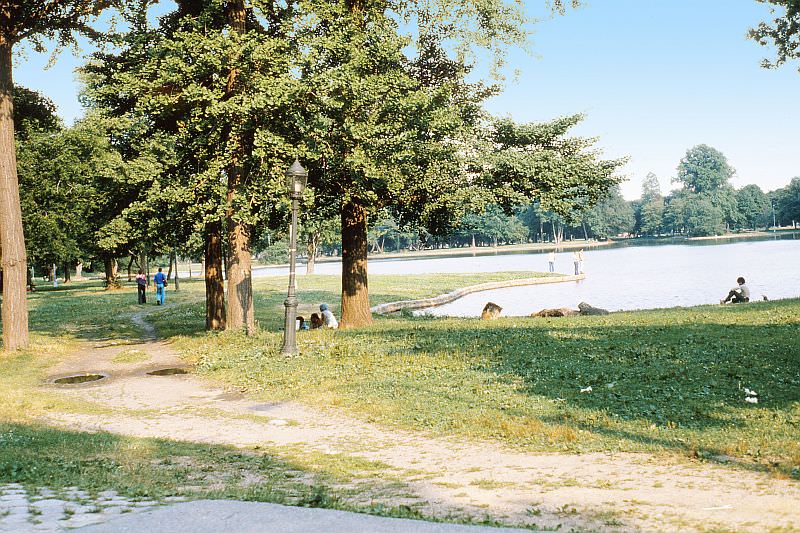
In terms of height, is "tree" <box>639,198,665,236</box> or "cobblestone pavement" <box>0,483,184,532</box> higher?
"tree" <box>639,198,665,236</box>

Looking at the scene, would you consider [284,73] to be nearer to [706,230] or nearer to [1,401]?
[1,401]

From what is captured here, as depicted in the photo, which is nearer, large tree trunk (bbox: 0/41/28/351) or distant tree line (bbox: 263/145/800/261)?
large tree trunk (bbox: 0/41/28/351)

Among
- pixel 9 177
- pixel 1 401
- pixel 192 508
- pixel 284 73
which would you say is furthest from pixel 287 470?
pixel 9 177

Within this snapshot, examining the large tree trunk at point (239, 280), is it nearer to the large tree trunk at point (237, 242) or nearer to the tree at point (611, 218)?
the large tree trunk at point (237, 242)

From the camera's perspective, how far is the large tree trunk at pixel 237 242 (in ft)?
61.9

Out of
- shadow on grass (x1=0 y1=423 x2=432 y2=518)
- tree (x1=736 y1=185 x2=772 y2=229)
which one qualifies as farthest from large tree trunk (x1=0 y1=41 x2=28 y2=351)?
tree (x1=736 y1=185 x2=772 y2=229)

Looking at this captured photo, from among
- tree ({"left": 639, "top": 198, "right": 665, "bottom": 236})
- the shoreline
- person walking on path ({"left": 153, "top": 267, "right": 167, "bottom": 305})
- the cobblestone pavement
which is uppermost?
tree ({"left": 639, "top": 198, "right": 665, "bottom": 236})

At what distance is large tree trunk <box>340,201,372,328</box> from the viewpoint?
20344mm

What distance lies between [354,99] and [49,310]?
25709mm

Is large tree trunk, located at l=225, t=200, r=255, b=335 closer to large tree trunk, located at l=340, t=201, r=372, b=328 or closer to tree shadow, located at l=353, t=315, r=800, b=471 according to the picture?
large tree trunk, located at l=340, t=201, r=372, b=328

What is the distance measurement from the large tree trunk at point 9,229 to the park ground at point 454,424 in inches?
41.8

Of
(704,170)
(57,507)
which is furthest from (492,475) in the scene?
(704,170)

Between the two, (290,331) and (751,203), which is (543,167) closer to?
(290,331)

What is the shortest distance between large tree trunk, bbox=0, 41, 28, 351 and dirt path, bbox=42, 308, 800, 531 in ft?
27.3
